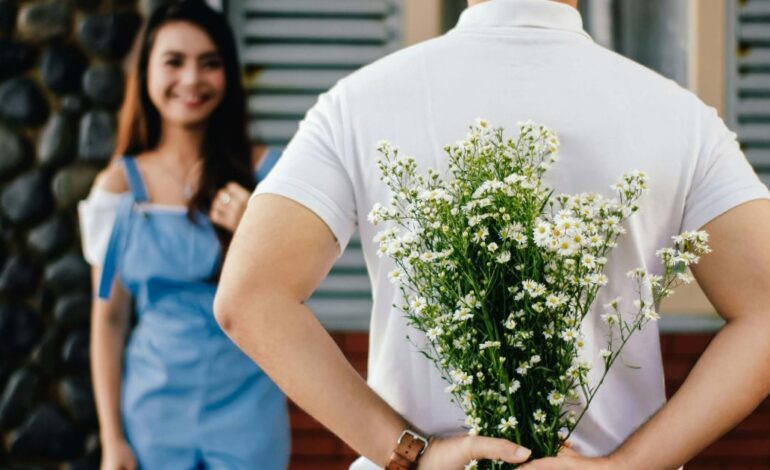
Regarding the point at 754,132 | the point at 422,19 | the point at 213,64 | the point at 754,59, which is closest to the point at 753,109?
the point at 754,132

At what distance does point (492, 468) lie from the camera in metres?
1.41

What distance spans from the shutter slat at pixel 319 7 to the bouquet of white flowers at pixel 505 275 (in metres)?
2.69

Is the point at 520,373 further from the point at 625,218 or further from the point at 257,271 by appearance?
the point at 257,271

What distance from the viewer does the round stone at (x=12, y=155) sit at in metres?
4.10

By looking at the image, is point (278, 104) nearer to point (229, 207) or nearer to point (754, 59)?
point (229, 207)

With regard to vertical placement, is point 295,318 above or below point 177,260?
above

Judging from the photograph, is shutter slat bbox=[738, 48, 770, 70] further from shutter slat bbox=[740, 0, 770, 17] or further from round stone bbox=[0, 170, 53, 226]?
round stone bbox=[0, 170, 53, 226]

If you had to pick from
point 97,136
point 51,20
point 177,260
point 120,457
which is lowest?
point 120,457

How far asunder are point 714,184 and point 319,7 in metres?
2.71

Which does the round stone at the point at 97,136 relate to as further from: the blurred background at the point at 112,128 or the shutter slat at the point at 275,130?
the shutter slat at the point at 275,130

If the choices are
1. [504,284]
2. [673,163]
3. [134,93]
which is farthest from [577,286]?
[134,93]

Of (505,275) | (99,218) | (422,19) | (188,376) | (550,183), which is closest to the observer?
(505,275)

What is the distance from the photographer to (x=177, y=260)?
3043 mm

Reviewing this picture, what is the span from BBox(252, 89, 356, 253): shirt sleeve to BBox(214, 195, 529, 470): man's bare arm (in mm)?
17
